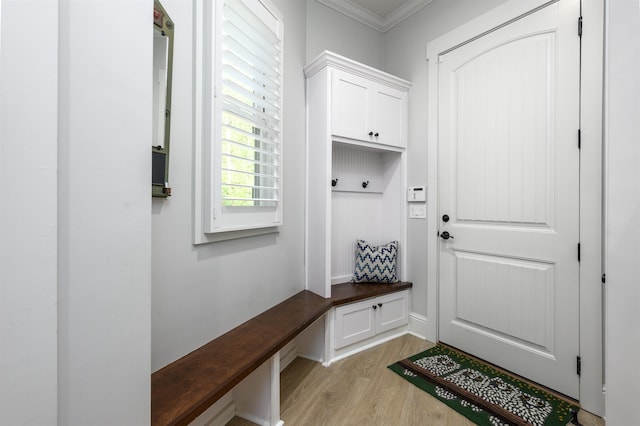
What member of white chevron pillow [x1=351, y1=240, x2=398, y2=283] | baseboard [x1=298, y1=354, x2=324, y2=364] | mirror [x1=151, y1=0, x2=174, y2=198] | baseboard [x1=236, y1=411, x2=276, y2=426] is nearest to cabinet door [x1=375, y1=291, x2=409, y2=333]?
white chevron pillow [x1=351, y1=240, x2=398, y2=283]

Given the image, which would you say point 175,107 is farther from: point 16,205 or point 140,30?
point 16,205

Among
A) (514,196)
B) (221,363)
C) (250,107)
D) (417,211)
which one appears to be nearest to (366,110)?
(417,211)

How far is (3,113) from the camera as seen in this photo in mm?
482

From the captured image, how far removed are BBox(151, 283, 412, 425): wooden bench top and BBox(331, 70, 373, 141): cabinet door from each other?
1315 millimetres

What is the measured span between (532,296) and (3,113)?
2.46 metres

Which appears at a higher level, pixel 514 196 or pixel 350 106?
pixel 350 106

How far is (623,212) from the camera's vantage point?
1199 mm

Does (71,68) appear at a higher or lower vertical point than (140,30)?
lower

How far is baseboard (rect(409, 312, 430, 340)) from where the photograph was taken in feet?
7.85

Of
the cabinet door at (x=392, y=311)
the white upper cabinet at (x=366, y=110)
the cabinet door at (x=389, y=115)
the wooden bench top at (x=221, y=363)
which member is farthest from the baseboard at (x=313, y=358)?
the cabinet door at (x=389, y=115)

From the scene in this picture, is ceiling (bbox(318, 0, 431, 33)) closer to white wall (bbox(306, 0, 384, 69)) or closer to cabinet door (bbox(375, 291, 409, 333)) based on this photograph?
white wall (bbox(306, 0, 384, 69))

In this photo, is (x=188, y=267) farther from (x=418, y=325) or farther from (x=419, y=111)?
(x=419, y=111)

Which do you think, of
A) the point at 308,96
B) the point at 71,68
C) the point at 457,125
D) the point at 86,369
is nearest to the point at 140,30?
the point at 71,68

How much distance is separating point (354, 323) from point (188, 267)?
4.54ft
